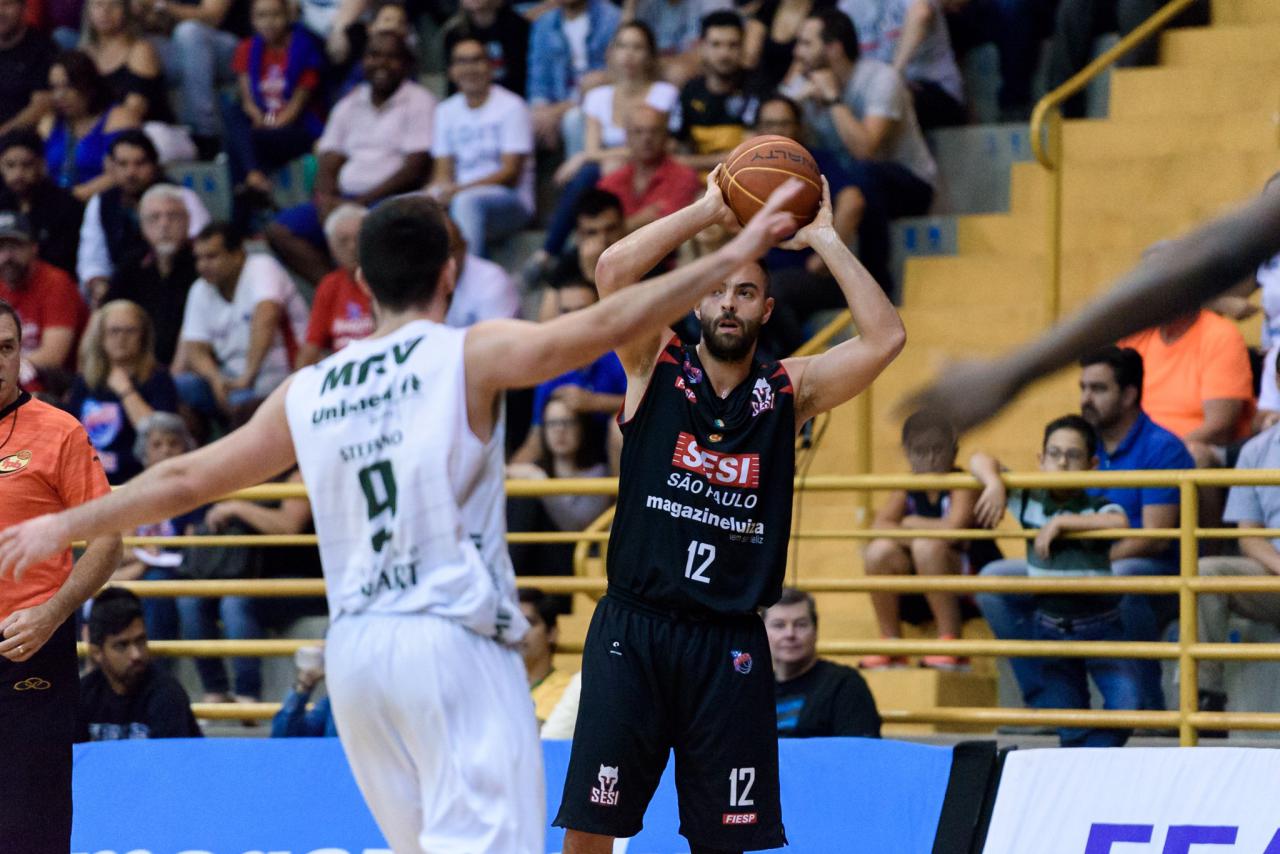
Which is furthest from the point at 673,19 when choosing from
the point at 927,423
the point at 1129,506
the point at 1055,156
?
the point at 927,423

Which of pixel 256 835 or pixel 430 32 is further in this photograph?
pixel 430 32

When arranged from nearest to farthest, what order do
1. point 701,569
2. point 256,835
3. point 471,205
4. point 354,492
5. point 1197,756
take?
point 354,492
point 701,569
point 1197,756
point 256,835
point 471,205

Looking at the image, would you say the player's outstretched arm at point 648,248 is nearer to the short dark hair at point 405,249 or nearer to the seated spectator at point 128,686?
the short dark hair at point 405,249

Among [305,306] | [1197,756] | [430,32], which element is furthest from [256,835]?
[430,32]

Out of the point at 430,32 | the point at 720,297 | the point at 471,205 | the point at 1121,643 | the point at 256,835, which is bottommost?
the point at 256,835

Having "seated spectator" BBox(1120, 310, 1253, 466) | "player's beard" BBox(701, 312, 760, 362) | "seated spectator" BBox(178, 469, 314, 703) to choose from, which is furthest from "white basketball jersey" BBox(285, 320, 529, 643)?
"seated spectator" BBox(178, 469, 314, 703)

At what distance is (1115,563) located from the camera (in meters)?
8.38

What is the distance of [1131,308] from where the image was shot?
12.3 feet

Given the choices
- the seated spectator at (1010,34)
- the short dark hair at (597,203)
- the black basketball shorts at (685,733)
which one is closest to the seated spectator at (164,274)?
the short dark hair at (597,203)

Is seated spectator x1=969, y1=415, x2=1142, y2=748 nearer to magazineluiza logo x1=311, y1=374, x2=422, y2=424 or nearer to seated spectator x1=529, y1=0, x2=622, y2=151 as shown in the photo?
A: magazineluiza logo x1=311, y1=374, x2=422, y2=424

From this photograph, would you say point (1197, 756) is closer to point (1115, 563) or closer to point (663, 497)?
point (1115, 563)

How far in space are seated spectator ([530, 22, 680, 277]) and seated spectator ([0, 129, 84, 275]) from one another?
3.49 meters

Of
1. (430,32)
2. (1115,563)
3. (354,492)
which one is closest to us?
(354,492)

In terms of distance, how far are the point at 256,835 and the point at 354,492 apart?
11.3 ft
